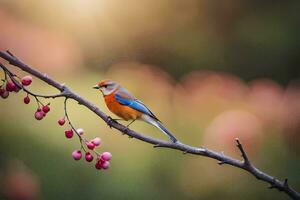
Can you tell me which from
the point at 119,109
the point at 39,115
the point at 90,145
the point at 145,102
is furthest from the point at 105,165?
the point at 145,102

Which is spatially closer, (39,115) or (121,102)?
(39,115)

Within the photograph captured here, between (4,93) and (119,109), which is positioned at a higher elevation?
(119,109)

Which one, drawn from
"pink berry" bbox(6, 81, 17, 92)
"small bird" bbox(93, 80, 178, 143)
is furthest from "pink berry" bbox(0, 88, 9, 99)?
"small bird" bbox(93, 80, 178, 143)

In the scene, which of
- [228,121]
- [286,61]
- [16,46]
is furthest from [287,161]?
[286,61]

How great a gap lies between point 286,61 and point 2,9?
167 cm

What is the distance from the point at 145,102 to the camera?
2529 mm

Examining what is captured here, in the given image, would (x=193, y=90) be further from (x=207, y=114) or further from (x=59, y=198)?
(x=59, y=198)

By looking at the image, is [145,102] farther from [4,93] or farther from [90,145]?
[4,93]

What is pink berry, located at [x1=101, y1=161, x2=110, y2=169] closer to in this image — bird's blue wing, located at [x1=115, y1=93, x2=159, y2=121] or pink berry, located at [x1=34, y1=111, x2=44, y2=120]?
pink berry, located at [x1=34, y1=111, x2=44, y2=120]

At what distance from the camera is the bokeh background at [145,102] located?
2.29 m

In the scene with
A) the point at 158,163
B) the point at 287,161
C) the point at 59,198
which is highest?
the point at 287,161

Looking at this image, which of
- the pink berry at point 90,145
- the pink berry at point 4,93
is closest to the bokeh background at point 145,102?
the pink berry at point 90,145

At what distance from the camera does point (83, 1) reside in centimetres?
379

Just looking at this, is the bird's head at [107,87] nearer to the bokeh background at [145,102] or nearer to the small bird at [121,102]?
the small bird at [121,102]
